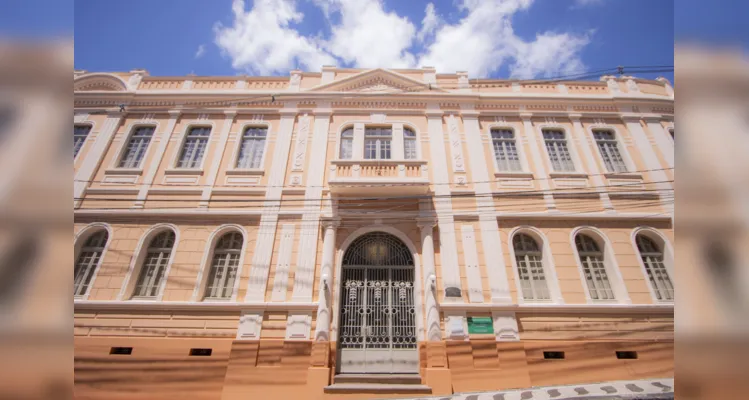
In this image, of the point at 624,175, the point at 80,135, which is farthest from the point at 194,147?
the point at 624,175

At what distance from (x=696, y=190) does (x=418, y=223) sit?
734 cm

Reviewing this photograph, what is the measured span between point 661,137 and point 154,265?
613 inches

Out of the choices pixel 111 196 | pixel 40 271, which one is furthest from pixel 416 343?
pixel 111 196

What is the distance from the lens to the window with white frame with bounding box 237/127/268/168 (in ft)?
32.1

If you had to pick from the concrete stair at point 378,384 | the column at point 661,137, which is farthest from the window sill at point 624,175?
the concrete stair at point 378,384

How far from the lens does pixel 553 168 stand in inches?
385

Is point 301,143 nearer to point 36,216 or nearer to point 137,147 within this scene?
point 137,147

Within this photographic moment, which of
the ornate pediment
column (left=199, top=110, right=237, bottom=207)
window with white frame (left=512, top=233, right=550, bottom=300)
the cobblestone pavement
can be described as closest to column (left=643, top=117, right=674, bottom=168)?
window with white frame (left=512, top=233, right=550, bottom=300)

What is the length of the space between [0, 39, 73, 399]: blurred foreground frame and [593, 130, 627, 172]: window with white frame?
12.0 metres

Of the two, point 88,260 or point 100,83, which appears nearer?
point 88,260

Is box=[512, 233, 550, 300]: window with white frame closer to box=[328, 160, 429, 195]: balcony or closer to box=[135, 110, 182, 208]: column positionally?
box=[328, 160, 429, 195]: balcony

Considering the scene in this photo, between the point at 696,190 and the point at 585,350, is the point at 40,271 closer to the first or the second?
the point at 696,190

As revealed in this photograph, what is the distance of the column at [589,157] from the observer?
9.05 metres

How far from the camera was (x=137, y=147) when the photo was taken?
10.0 metres
